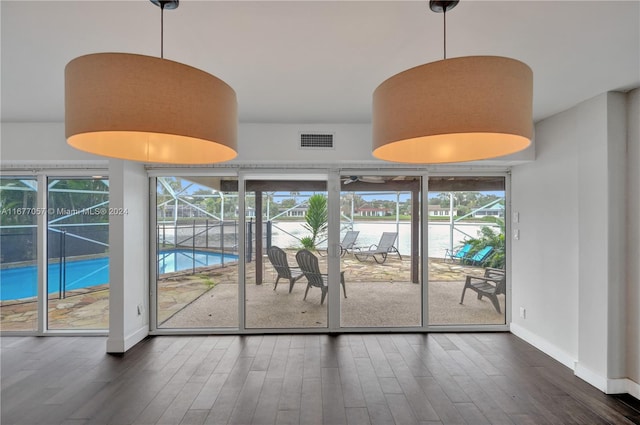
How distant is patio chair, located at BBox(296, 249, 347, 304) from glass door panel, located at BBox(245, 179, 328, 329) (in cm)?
1

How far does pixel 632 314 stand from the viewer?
253 cm

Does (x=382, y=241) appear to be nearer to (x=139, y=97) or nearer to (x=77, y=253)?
(x=139, y=97)

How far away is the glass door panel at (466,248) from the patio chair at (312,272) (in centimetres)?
133

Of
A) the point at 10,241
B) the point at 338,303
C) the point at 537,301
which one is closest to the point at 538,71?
the point at 537,301

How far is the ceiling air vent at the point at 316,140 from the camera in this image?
353 cm

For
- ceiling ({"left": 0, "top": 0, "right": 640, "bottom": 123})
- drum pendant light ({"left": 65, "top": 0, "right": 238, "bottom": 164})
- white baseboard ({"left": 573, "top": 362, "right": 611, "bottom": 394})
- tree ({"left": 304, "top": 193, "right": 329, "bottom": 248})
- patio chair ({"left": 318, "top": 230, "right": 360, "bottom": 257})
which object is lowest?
white baseboard ({"left": 573, "top": 362, "right": 611, "bottom": 394})

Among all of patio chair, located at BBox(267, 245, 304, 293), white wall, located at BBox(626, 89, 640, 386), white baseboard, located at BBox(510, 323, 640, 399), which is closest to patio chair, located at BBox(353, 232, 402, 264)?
patio chair, located at BBox(267, 245, 304, 293)

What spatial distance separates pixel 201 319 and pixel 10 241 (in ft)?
8.67

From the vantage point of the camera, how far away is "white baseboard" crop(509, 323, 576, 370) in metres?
3.02

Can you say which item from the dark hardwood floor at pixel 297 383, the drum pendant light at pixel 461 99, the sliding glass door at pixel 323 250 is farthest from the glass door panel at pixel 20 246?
the drum pendant light at pixel 461 99

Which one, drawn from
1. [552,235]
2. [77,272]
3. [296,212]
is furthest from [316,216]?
[77,272]

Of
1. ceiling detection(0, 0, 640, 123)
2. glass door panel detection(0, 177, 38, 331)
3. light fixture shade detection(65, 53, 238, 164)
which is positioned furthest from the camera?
glass door panel detection(0, 177, 38, 331)

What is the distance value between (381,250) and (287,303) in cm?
145

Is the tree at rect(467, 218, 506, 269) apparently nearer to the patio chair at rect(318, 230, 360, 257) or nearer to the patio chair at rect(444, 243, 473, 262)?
the patio chair at rect(444, 243, 473, 262)
